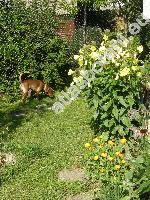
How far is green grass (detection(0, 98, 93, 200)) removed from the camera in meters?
7.01

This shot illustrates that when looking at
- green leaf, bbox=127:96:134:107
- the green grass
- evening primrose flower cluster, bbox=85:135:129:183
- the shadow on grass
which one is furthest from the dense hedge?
evening primrose flower cluster, bbox=85:135:129:183

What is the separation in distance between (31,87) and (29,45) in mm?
1080

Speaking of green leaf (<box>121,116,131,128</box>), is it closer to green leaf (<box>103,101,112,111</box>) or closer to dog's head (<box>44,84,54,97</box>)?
green leaf (<box>103,101,112,111</box>)

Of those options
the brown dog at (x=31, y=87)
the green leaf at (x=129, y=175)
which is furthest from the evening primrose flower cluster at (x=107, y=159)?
the brown dog at (x=31, y=87)

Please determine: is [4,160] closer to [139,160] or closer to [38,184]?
[38,184]

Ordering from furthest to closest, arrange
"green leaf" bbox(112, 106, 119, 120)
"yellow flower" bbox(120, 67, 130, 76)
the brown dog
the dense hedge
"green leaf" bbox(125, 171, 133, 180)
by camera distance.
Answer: the dense hedge → the brown dog → "green leaf" bbox(112, 106, 119, 120) → "yellow flower" bbox(120, 67, 130, 76) → "green leaf" bbox(125, 171, 133, 180)

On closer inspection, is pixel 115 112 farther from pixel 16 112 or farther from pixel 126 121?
pixel 16 112

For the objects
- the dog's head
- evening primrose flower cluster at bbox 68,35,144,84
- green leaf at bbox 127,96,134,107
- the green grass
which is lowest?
the green grass

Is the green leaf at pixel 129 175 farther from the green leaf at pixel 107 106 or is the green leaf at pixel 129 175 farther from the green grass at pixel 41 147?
the green leaf at pixel 107 106

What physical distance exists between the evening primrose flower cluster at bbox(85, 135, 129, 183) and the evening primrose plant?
0.42m

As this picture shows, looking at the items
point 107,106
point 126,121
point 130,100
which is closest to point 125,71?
point 130,100

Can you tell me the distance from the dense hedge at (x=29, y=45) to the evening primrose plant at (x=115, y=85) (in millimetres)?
3713

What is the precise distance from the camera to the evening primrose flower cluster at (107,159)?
22.2ft

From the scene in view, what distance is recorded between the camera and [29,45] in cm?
1159
